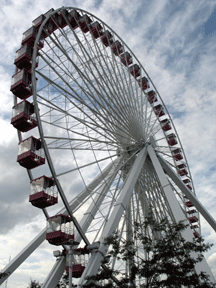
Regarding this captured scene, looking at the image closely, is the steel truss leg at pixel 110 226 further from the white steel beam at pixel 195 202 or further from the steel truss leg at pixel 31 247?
the white steel beam at pixel 195 202

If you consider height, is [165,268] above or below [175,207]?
below

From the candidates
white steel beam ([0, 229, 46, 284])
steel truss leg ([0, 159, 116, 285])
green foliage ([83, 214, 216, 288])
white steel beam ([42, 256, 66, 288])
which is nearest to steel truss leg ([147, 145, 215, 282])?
green foliage ([83, 214, 216, 288])

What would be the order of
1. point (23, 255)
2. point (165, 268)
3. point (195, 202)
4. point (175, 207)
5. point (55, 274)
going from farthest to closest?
point (195, 202) < point (175, 207) < point (23, 255) < point (55, 274) < point (165, 268)

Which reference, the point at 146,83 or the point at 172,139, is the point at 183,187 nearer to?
the point at 172,139

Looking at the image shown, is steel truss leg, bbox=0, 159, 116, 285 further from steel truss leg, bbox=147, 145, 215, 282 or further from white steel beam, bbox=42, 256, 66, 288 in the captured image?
steel truss leg, bbox=147, 145, 215, 282

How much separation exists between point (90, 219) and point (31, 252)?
4.16m

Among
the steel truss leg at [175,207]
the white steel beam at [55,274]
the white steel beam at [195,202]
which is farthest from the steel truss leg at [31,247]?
the white steel beam at [195,202]

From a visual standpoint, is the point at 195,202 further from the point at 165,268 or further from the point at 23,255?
the point at 23,255

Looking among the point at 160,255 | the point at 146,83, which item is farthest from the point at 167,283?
the point at 146,83

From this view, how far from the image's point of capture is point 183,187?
20.5m

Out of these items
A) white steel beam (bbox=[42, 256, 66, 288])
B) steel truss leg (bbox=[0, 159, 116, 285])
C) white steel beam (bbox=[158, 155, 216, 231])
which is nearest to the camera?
white steel beam (bbox=[42, 256, 66, 288])

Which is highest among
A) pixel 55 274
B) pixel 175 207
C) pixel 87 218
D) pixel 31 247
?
pixel 87 218

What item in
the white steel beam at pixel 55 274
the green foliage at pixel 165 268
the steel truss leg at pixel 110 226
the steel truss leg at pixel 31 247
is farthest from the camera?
the steel truss leg at pixel 31 247

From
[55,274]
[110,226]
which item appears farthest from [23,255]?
[110,226]
